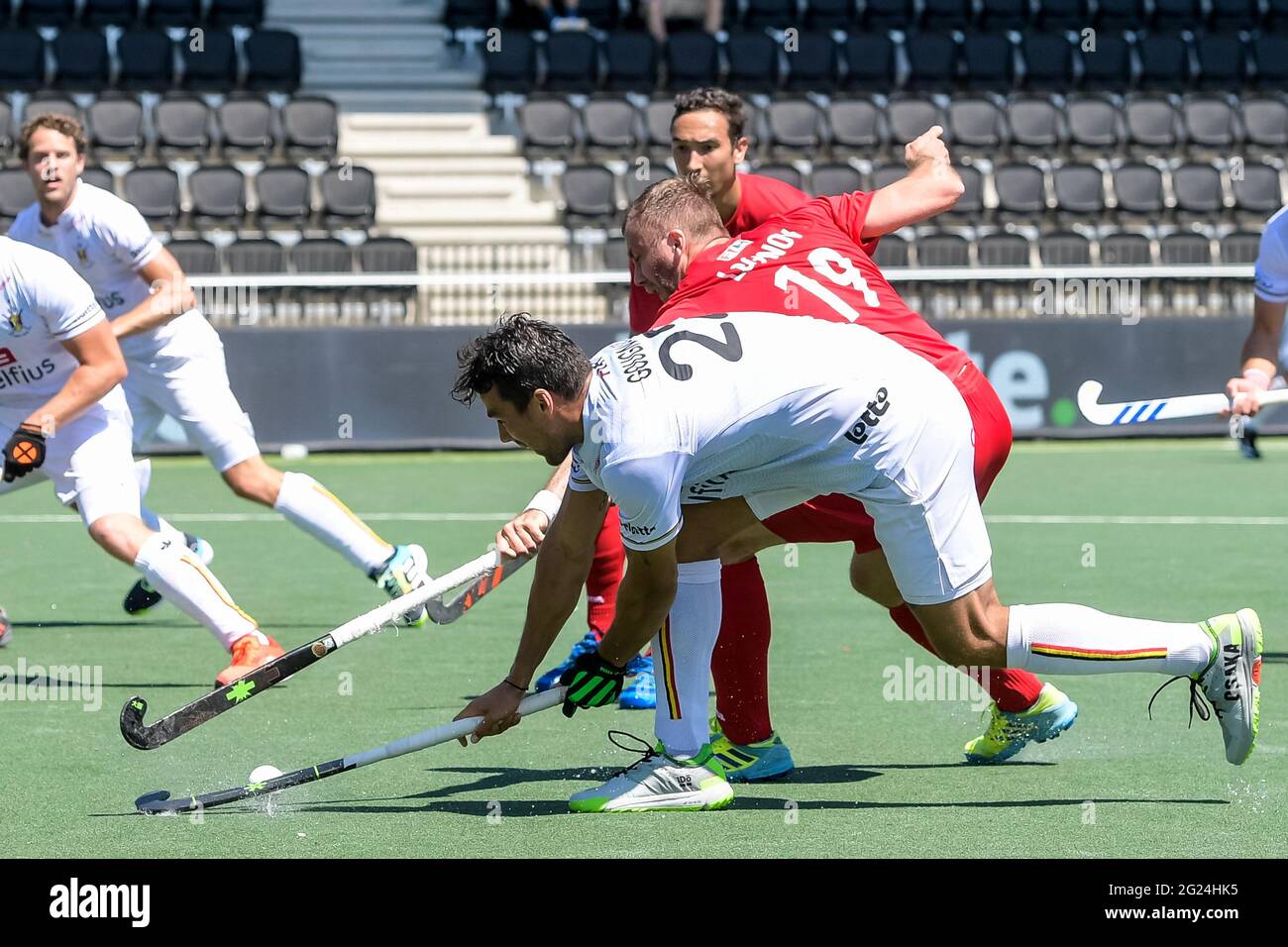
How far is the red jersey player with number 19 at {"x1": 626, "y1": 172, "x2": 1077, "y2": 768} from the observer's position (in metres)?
4.65

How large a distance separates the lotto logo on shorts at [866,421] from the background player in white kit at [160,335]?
2.96m

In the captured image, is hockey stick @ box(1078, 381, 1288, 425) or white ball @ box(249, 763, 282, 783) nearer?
white ball @ box(249, 763, 282, 783)

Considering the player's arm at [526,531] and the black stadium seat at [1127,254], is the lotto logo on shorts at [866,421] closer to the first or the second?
the player's arm at [526,531]

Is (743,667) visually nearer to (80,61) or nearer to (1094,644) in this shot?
(1094,644)

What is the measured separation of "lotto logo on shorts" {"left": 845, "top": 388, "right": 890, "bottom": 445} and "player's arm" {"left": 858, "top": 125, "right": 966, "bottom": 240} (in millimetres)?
946

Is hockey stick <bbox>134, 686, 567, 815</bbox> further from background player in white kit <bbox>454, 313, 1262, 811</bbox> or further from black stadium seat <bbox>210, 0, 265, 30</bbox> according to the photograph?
black stadium seat <bbox>210, 0, 265, 30</bbox>

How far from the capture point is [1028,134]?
18688 mm

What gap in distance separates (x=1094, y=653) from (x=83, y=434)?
3363mm

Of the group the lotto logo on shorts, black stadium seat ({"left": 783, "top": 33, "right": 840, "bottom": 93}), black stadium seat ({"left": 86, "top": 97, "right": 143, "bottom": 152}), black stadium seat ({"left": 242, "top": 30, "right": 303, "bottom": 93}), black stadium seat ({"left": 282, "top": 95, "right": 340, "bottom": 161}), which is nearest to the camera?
the lotto logo on shorts

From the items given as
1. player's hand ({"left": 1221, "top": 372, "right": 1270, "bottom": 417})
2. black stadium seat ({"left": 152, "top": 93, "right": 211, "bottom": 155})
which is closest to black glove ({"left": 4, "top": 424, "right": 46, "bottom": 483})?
player's hand ({"left": 1221, "top": 372, "right": 1270, "bottom": 417})

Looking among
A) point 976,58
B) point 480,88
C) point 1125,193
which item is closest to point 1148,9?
point 976,58
